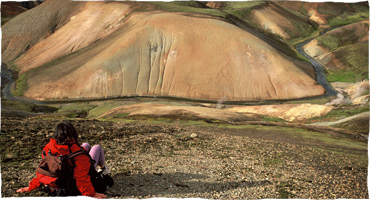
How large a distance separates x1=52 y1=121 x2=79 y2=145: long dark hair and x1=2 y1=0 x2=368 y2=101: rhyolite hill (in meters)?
65.5

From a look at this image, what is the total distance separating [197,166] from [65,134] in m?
7.04

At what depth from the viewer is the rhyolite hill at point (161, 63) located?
75250 millimetres

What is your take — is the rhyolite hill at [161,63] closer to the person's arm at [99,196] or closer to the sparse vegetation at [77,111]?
the sparse vegetation at [77,111]

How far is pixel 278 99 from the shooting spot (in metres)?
75.5

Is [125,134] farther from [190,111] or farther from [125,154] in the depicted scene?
[190,111]

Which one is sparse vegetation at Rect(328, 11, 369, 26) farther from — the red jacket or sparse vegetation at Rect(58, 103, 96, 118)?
the red jacket

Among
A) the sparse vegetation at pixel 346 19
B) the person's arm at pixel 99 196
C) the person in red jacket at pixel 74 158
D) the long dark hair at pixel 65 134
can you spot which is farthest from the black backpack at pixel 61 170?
the sparse vegetation at pixel 346 19

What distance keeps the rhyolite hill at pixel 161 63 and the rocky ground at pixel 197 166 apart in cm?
5274

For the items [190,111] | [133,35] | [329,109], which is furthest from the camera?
[133,35]

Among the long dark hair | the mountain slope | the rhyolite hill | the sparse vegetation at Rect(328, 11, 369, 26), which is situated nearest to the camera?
the long dark hair

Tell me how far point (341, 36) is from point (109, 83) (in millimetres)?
91458

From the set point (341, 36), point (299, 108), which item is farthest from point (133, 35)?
point (341, 36)

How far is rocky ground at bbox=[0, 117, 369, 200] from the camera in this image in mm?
11867

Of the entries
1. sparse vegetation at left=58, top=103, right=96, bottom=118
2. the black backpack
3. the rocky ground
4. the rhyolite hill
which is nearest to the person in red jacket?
the black backpack
